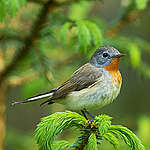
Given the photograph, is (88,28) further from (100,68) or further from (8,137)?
(8,137)

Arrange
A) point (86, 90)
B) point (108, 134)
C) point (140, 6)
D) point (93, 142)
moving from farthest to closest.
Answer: point (86, 90) → point (140, 6) → point (108, 134) → point (93, 142)

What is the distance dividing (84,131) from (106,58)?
1.44 metres

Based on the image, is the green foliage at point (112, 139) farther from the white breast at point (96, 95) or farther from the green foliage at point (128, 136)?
the white breast at point (96, 95)

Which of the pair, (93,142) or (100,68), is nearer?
(93,142)

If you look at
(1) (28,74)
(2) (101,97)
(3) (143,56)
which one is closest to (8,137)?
(1) (28,74)

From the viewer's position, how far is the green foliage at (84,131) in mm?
2045

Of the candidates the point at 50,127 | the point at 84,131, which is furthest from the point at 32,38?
the point at 50,127

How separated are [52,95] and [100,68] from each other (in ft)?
2.11

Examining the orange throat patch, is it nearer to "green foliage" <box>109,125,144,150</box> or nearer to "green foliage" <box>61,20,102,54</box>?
"green foliage" <box>61,20,102,54</box>

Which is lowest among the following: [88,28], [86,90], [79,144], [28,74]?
[28,74]

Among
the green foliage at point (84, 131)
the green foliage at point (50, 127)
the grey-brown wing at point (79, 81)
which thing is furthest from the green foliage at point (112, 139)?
the grey-brown wing at point (79, 81)

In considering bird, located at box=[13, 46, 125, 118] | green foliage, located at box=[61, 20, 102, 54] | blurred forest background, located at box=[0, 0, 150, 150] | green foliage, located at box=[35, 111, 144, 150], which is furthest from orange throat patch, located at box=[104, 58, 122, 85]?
green foliage, located at box=[35, 111, 144, 150]

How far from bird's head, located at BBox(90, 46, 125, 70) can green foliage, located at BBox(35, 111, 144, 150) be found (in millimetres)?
1306

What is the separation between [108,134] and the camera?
2180mm
